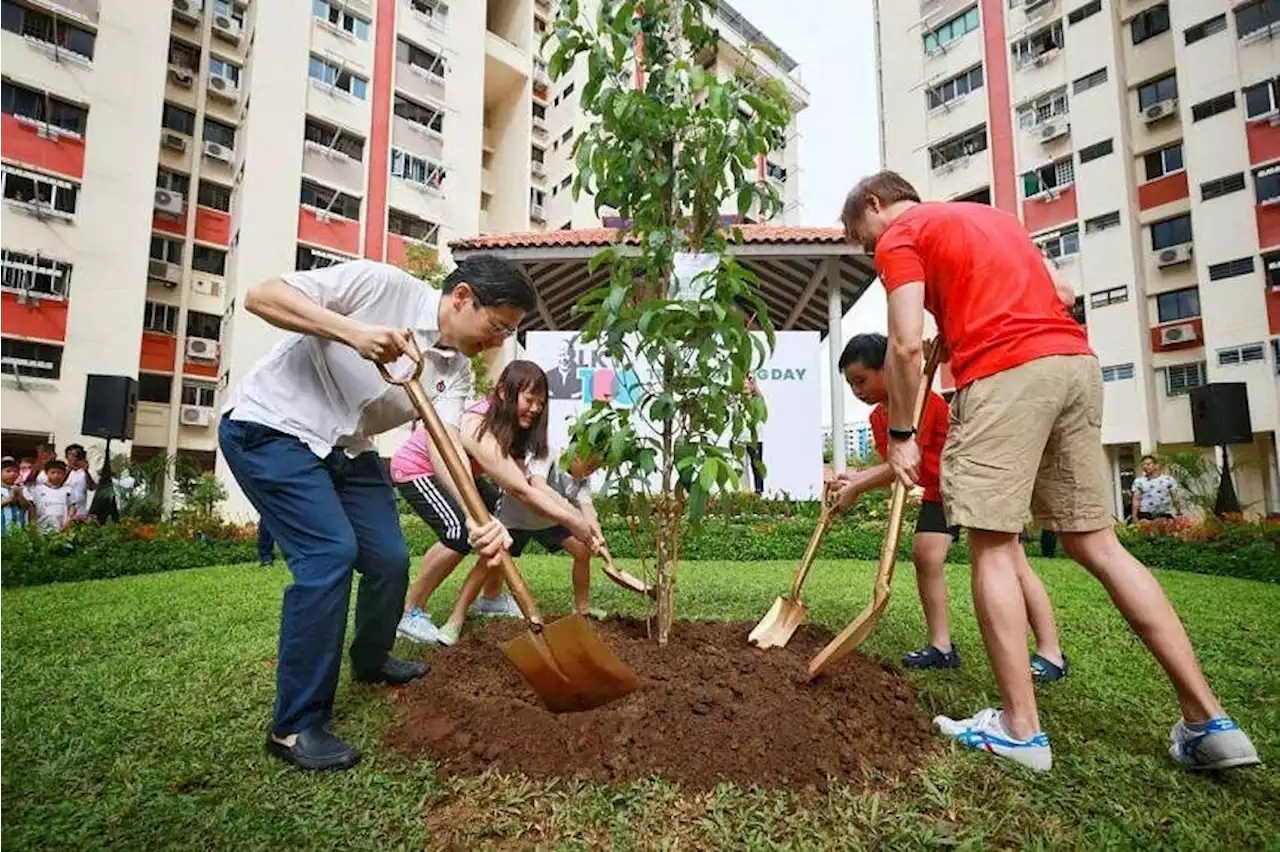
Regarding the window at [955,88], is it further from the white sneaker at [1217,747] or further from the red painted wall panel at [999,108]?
the white sneaker at [1217,747]

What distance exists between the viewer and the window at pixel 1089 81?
19297mm

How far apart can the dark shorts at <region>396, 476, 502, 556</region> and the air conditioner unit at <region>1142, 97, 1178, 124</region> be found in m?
22.2

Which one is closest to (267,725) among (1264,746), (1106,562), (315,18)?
(1106,562)

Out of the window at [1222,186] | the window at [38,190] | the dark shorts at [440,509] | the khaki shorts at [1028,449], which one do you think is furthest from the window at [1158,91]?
the window at [38,190]

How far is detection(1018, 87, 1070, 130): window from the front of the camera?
65.6 ft

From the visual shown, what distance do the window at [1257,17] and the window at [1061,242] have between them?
5.34 m

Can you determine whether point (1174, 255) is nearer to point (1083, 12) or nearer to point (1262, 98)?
point (1262, 98)

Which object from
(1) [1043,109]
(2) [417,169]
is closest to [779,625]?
(2) [417,169]

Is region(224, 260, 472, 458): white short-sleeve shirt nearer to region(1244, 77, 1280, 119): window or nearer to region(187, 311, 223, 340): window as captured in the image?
region(1244, 77, 1280, 119): window

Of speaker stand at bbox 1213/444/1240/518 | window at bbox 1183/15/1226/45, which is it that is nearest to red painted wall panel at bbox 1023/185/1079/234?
window at bbox 1183/15/1226/45

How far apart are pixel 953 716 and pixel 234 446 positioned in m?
2.48

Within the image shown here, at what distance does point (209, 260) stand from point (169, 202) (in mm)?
1867

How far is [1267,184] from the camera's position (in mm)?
16344

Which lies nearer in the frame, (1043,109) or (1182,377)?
(1182,377)
